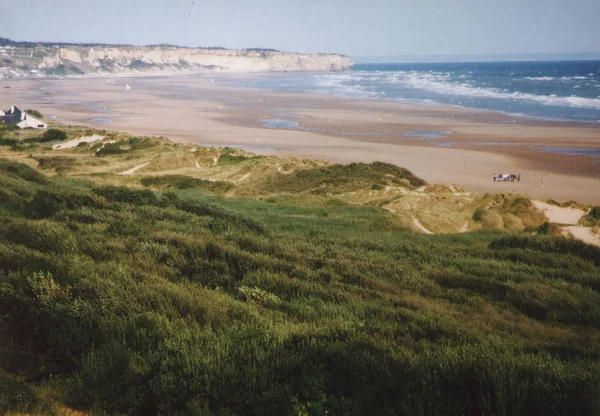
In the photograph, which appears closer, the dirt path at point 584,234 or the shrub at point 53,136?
the dirt path at point 584,234

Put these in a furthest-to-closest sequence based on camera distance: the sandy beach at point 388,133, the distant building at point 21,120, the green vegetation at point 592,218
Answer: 1. the distant building at point 21,120
2. the sandy beach at point 388,133
3. the green vegetation at point 592,218

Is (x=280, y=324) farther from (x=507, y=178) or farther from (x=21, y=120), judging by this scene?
(x=21, y=120)

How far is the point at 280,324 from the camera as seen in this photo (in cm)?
474

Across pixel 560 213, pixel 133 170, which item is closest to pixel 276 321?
pixel 560 213

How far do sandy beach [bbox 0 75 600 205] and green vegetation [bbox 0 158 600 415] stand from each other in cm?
1840

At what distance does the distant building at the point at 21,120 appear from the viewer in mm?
42500

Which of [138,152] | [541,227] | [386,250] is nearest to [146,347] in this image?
[386,250]

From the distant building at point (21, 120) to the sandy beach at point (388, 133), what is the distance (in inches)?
243

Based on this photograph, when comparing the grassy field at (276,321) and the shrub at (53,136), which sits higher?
the grassy field at (276,321)

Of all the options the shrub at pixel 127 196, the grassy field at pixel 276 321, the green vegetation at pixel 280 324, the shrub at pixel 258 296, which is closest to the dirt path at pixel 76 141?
the shrub at pixel 127 196

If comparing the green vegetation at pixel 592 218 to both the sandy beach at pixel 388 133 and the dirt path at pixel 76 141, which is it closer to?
the sandy beach at pixel 388 133

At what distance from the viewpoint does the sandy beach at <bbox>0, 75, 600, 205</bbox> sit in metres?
27.3

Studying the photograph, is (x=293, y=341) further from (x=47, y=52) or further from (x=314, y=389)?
(x=47, y=52)

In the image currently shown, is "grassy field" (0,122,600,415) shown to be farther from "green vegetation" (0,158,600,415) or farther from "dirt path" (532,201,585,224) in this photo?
"dirt path" (532,201,585,224)
